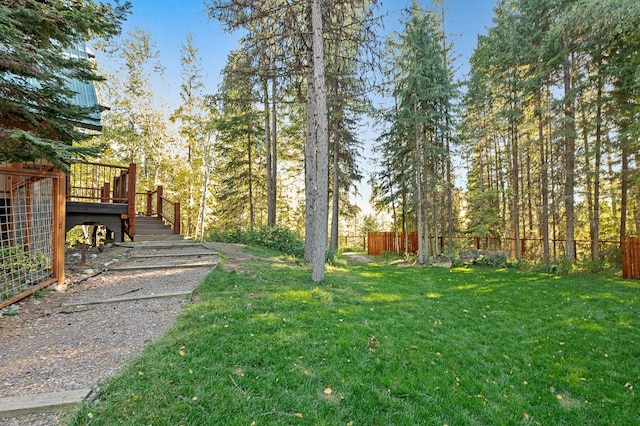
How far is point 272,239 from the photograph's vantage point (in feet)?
31.6

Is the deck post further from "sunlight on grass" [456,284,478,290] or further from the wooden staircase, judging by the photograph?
"sunlight on grass" [456,284,478,290]

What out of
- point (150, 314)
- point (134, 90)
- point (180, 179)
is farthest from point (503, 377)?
point (134, 90)

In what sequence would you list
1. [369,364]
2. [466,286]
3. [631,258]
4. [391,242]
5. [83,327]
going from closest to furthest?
[369,364], [83,327], [466,286], [631,258], [391,242]

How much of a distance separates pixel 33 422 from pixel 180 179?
15.7 metres

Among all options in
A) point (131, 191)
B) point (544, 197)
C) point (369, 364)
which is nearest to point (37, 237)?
point (131, 191)

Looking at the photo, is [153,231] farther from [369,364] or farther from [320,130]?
[369,364]

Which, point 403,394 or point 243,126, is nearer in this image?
point 403,394

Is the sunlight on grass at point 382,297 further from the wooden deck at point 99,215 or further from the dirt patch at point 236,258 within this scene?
the wooden deck at point 99,215

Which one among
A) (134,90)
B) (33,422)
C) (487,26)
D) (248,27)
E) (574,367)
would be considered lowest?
(574,367)

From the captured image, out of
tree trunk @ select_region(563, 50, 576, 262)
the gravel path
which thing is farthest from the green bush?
tree trunk @ select_region(563, 50, 576, 262)

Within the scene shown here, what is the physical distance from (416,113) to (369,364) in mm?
10525

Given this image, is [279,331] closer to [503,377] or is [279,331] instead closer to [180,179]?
[503,377]

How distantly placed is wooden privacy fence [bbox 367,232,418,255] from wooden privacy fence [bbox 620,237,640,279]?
8.43 metres

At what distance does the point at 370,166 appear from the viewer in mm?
15641
